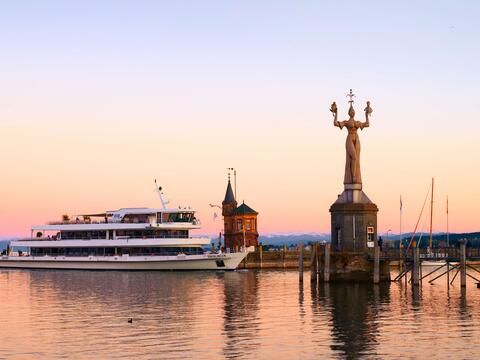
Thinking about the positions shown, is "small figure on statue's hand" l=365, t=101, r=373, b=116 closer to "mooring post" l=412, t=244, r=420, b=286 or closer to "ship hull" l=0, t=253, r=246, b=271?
"mooring post" l=412, t=244, r=420, b=286

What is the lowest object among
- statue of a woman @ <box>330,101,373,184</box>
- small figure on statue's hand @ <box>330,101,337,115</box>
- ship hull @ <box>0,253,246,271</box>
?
ship hull @ <box>0,253,246,271</box>

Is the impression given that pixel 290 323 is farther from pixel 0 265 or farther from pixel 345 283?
pixel 0 265

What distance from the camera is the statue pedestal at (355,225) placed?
6075 cm

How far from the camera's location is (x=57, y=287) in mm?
67312

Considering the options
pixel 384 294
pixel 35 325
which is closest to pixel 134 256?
pixel 384 294

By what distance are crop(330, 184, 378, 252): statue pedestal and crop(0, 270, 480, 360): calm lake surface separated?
309cm

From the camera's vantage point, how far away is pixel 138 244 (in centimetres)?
9075

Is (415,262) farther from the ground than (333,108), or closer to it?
closer to it

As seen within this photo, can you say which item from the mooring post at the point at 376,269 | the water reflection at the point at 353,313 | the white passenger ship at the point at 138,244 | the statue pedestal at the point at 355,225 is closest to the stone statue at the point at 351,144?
the statue pedestal at the point at 355,225

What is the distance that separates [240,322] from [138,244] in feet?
168

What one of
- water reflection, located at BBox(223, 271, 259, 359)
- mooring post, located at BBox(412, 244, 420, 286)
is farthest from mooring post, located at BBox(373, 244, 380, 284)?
water reflection, located at BBox(223, 271, 259, 359)

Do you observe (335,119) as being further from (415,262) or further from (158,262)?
(158,262)

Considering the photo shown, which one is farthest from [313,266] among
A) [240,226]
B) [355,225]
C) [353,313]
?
[240,226]

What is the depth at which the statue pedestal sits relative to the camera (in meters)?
60.8
